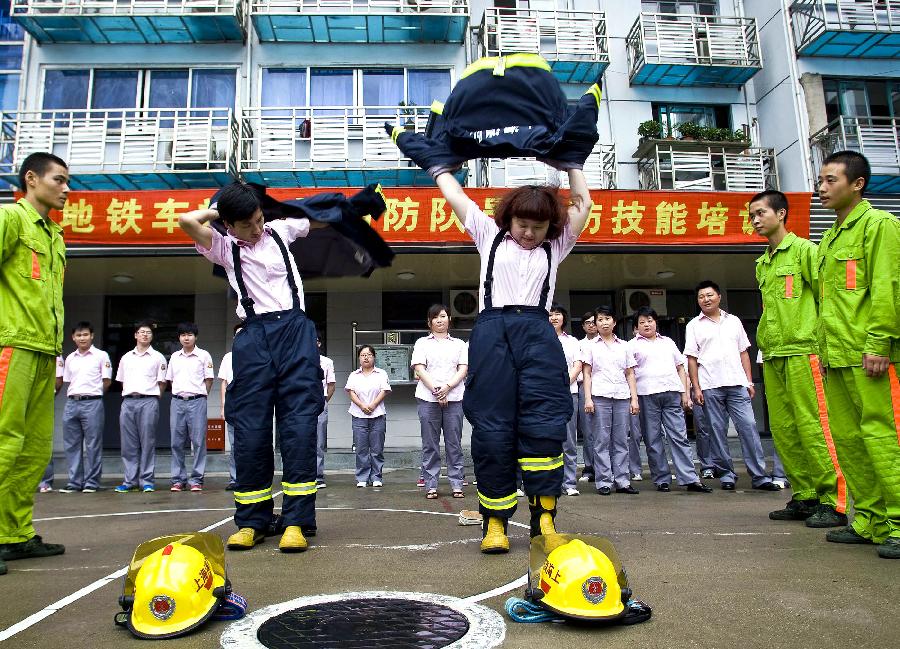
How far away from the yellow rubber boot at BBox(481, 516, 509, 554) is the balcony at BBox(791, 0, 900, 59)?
1384 cm

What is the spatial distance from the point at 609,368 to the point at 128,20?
38.9 feet

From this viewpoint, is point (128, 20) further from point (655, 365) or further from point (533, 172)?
point (655, 365)

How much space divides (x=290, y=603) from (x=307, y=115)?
1200cm

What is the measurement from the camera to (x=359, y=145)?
42.3 ft

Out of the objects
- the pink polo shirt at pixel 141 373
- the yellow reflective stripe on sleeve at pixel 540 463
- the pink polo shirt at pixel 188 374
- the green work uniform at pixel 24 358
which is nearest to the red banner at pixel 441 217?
the pink polo shirt at pixel 141 373

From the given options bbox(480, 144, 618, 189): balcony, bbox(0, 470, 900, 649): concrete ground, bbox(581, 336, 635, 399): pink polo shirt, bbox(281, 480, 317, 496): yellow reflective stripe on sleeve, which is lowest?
bbox(0, 470, 900, 649): concrete ground

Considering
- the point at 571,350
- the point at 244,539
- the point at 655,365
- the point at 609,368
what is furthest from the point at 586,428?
the point at 244,539

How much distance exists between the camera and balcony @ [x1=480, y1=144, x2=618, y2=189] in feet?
41.9

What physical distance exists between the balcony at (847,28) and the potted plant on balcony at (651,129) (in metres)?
3.51

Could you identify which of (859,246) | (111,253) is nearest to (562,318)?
(859,246)

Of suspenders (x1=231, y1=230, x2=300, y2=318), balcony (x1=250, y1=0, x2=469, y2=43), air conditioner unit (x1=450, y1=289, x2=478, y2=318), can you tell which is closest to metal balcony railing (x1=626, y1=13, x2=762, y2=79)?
balcony (x1=250, y1=0, x2=469, y2=43)

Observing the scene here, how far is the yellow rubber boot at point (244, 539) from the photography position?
3.47 meters

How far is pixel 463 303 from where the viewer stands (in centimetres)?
1295

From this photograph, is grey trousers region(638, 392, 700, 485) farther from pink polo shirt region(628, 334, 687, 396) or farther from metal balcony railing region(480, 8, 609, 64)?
metal balcony railing region(480, 8, 609, 64)
